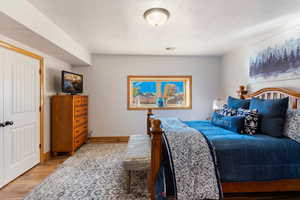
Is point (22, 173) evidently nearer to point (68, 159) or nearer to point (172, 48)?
point (68, 159)

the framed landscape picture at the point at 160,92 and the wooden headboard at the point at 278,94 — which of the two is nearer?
the wooden headboard at the point at 278,94

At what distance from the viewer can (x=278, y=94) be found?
8.84 ft

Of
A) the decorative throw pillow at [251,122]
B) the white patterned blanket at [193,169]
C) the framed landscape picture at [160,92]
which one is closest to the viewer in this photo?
the white patterned blanket at [193,169]

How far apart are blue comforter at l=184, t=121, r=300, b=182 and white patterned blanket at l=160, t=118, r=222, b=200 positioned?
13 centimetres

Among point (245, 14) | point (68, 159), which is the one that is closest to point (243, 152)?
point (245, 14)

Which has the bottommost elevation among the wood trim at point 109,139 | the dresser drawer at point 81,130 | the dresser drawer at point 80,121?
the wood trim at point 109,139

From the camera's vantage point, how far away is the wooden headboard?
7.80 feet

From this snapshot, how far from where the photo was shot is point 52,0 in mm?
1899

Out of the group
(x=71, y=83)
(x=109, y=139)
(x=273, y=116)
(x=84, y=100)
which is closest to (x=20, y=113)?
(x=71, y=83)

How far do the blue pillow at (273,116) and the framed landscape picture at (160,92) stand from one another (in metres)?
2.43

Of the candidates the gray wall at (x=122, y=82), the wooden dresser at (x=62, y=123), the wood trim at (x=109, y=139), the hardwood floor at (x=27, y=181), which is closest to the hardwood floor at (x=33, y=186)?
the hardwood floor at (x=27, y=181)

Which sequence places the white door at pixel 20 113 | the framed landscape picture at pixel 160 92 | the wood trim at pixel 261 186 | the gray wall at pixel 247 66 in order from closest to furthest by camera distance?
the wood trim at pixel 261 186, the white door at pixel 20 113, the gray wall at pixel 247 66, the framed landscape picture at pixel 160 92

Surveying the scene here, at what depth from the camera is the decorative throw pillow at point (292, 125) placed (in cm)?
191

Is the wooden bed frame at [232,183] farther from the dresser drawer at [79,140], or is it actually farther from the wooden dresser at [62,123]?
the dresser drawer at [79,140]
